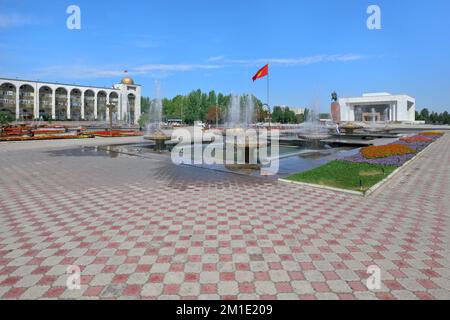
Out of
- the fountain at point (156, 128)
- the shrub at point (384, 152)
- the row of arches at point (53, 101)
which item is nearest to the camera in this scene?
the shrub at point (384, 152)

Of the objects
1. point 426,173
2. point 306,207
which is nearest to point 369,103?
point 426,173

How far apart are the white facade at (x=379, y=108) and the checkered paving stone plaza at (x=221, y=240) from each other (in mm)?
80420

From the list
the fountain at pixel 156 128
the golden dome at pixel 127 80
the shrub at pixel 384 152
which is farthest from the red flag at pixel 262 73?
the golden dome at pixel 127 80

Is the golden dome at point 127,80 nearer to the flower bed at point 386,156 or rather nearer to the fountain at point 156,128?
the fountain at point 156,128

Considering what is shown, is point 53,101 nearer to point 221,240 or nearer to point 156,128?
point 156,128

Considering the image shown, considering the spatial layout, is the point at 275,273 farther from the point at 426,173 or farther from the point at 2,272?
the point at 426,173

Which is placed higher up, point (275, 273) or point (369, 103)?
point (369, 103)

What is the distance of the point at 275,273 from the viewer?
3.16 m

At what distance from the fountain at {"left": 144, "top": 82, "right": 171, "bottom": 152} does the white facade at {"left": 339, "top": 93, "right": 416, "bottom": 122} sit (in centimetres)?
6730

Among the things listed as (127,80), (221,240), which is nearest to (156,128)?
(221,240)

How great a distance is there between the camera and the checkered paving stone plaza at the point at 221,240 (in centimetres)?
292

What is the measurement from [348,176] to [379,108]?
87.0 meters
